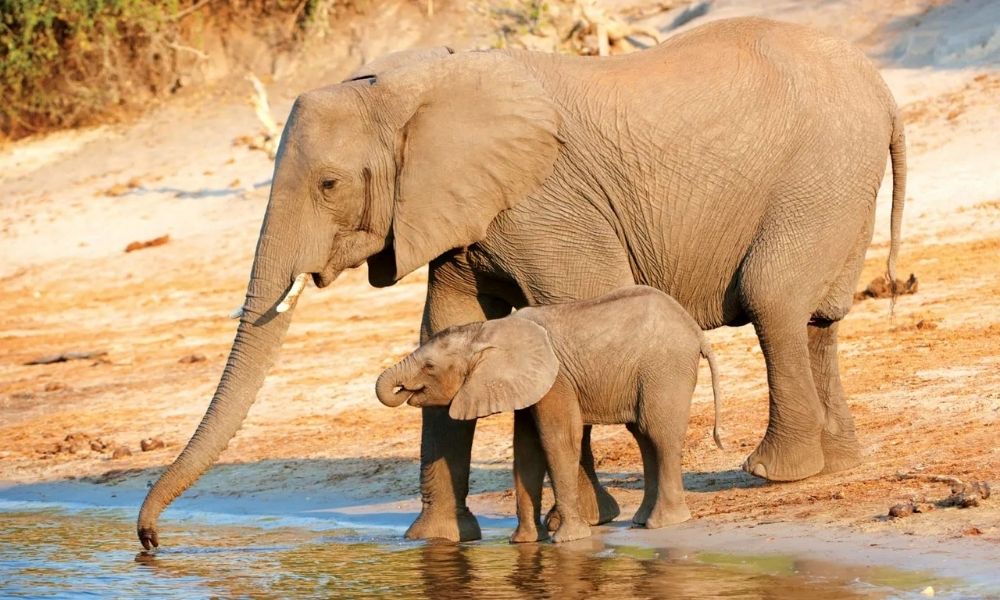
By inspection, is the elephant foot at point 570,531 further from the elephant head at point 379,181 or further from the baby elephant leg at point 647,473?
the elephant head at point 379,181

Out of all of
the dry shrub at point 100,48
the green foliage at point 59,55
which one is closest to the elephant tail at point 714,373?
the dry shrub at point 100,48

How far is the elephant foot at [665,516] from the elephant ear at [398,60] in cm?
215

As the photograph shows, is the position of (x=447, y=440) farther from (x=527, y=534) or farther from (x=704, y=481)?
(x=704, y=481)

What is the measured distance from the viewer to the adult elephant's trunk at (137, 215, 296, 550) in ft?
23.7

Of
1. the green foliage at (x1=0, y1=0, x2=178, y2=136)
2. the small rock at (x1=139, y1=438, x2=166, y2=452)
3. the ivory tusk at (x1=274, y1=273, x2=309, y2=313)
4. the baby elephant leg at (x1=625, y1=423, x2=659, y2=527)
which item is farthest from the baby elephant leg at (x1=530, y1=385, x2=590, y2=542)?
the green foliage at (x1=0, y1=0, x2=178, y2=136)

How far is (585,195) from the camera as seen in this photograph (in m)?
7.43

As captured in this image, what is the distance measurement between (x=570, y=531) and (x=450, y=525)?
727 millimetres

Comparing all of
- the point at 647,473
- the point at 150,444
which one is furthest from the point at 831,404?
the point at 150,444

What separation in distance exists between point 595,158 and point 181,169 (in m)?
13.6

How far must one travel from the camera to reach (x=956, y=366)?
32.3 ft

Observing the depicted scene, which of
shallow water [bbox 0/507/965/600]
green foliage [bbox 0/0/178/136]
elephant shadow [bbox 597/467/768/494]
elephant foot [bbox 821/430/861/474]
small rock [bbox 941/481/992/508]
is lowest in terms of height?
shallow water [bbox 0/507/965/600]

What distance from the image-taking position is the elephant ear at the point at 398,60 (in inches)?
294

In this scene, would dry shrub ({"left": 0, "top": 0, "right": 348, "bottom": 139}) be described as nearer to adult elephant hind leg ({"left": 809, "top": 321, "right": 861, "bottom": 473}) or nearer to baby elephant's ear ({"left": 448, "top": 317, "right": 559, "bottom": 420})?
adult elephant hind leg ({"left": 809, "top": 321, "right": 861, "bottom": 473})

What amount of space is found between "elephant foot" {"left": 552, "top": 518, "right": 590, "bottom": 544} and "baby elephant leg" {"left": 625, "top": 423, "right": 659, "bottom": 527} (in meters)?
0.30
